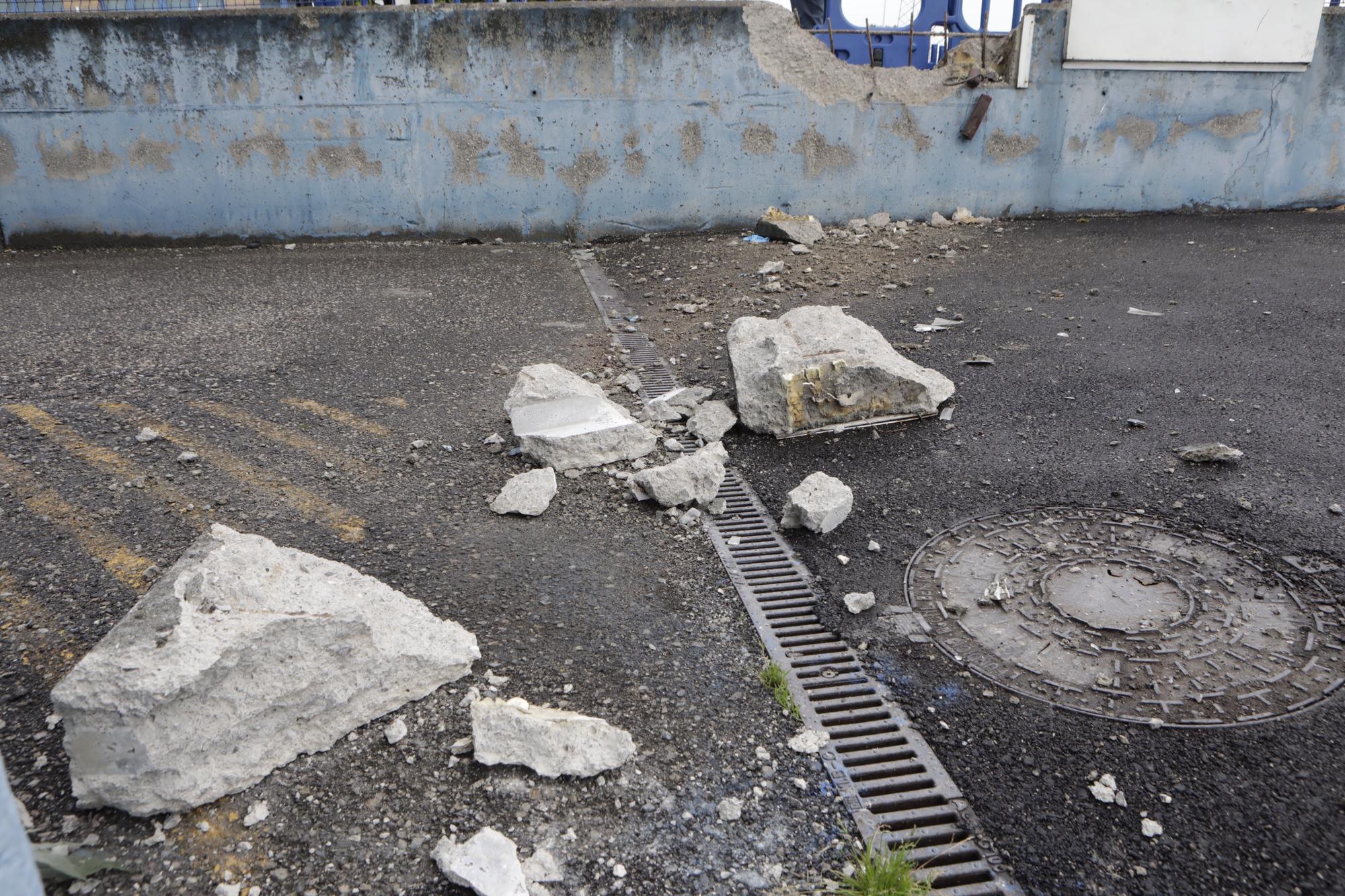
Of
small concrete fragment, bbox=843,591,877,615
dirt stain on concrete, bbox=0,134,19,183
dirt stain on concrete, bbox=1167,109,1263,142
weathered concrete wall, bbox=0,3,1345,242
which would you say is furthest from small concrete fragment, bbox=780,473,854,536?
dirt stain on concrete, bbox=0,134,19,183

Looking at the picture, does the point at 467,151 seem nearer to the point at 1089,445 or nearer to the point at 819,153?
the point at 819,153

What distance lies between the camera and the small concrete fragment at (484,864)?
1788 millimetres

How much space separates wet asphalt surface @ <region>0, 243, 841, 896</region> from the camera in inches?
75.9

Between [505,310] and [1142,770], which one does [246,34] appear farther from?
A: [1142,770]

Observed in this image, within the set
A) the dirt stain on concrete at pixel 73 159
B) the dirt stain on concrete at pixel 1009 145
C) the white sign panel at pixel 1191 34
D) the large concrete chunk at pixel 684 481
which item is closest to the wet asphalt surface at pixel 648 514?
the large concrete chunk at pixel 684 481

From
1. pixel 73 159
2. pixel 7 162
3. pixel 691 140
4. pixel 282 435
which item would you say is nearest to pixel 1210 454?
pixel 282 435

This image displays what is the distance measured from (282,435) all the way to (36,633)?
1541 millimetres

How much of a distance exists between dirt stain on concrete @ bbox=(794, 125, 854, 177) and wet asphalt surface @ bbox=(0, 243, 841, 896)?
316cm

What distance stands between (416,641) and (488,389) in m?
2.38

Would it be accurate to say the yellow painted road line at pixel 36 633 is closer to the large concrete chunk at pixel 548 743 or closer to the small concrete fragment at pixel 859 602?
the large concrete chunk at pixel 548 743

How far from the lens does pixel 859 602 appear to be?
278 centimetres

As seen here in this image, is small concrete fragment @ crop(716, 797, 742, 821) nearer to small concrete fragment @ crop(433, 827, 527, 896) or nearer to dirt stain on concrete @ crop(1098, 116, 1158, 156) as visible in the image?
small concrete fragment @ crop(433, 827, 527, 896)

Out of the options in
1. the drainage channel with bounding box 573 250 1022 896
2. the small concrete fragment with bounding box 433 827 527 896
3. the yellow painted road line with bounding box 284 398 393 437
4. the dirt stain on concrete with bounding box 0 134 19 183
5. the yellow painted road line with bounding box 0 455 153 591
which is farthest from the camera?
the dirt stain on concrete with bounding box 0 134 19 183

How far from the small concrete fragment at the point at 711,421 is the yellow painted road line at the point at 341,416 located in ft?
4.40
